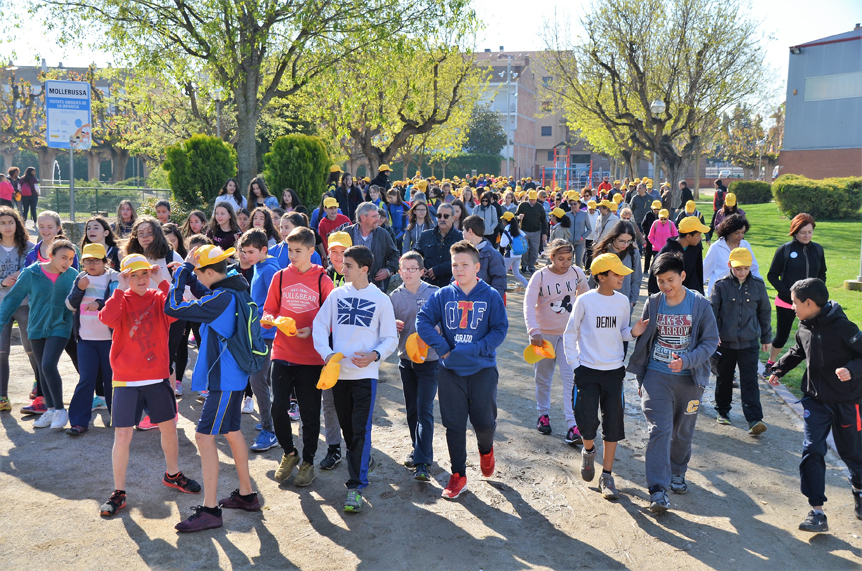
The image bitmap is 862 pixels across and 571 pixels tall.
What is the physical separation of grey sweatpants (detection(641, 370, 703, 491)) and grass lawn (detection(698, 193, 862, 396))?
342cm

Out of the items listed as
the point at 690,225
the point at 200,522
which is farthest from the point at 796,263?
the point at 200,522

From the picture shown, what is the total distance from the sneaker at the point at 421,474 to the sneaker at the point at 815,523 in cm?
252

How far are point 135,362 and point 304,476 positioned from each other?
1443 millimetres

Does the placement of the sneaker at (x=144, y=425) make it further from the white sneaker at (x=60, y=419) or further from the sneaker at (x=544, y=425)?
the sneaker at (x=544, y=425)

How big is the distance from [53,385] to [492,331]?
399 centimetres

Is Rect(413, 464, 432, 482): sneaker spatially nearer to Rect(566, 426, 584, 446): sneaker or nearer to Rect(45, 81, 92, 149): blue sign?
Rect(566, 426, 584, 446): sneaker

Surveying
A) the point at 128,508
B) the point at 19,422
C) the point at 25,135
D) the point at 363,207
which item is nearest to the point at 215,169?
the point at 363,207

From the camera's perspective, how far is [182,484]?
505 centimetres

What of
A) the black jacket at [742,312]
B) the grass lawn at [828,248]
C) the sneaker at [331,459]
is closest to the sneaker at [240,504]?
the sneaker at [331,459]

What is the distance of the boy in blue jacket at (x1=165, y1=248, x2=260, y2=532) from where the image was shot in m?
4.49

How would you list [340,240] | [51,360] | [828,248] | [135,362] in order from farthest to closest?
[828,248], [51,360], [340,240], [135,362]

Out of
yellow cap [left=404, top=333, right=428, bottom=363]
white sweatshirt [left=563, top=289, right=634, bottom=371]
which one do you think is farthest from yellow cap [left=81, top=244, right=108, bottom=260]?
white sweatshirt [left=563, top=289, right=634, bottom=371]

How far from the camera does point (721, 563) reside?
4.16 metres

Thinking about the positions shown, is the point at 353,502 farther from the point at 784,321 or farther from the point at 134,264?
the point at 784,321
